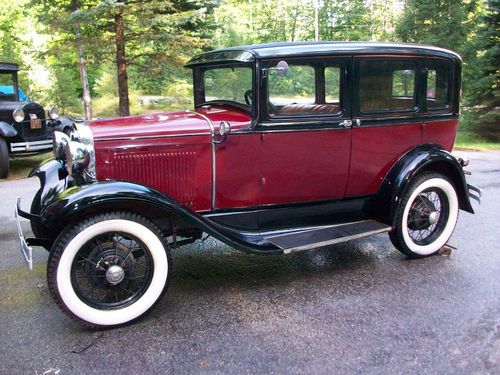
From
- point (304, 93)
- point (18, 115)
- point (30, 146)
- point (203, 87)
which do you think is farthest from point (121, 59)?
point (304, 93)

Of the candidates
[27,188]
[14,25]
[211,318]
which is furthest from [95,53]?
[14,25]

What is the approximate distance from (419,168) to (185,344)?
2.46m

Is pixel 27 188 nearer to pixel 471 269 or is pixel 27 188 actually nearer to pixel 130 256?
pixel 130 256

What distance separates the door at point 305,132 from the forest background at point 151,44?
6.66 meters

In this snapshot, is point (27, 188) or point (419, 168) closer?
point (419, 168)

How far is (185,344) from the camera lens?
278 cm

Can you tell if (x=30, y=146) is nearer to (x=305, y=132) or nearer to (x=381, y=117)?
(x=305, y=132)

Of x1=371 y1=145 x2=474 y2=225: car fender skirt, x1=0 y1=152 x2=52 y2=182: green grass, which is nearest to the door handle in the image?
x1=371 y1=145 x2=474 y2=225: car fender skirt

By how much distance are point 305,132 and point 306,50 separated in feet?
2.10

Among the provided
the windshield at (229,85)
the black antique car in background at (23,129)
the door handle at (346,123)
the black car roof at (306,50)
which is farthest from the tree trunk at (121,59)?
the door handle at (346,123)

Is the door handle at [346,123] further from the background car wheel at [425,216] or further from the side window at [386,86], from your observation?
the background car wheel at [425,216]

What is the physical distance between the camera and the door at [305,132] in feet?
11.6

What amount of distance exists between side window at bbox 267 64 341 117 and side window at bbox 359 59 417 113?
231mm

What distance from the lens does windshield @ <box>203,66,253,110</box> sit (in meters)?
3.60
